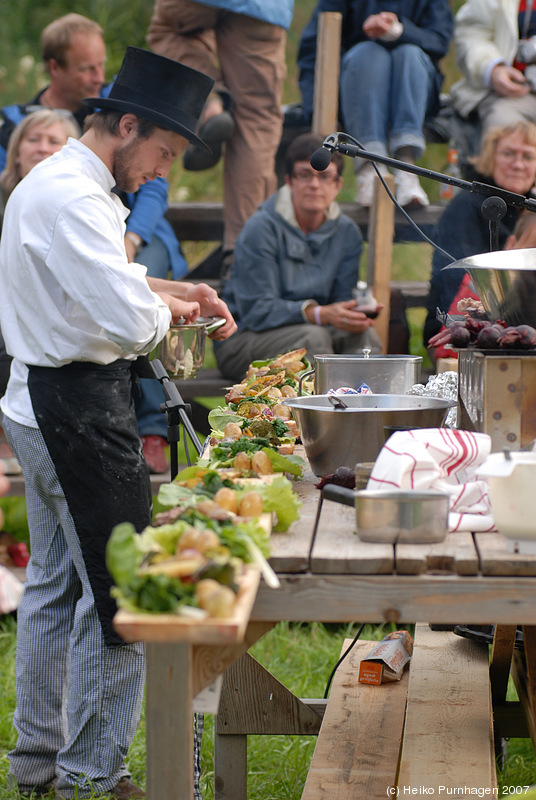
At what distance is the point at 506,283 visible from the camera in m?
2.03

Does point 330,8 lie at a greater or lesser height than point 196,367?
greater

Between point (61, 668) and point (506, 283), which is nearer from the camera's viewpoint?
point (506, 283)

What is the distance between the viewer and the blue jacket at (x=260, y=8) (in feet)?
16.8

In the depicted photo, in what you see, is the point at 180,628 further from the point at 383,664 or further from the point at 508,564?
the point at 383,664

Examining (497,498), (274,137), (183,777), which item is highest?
(274,137)

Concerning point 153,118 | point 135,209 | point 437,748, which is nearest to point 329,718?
point 437,748

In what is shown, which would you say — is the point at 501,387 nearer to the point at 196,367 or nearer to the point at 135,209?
the point at 196,367

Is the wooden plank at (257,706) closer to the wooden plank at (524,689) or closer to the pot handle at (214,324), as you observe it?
the wooden plank at (524,689)

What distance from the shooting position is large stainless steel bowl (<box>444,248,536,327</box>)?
78.9 inches

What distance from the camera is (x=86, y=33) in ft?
16.1

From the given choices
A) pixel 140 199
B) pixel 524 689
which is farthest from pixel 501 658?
pixel 140 199

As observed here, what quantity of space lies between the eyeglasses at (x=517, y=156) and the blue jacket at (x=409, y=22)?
124 centimetres

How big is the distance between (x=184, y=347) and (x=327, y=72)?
3162 mm

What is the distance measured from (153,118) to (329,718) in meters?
1.72
